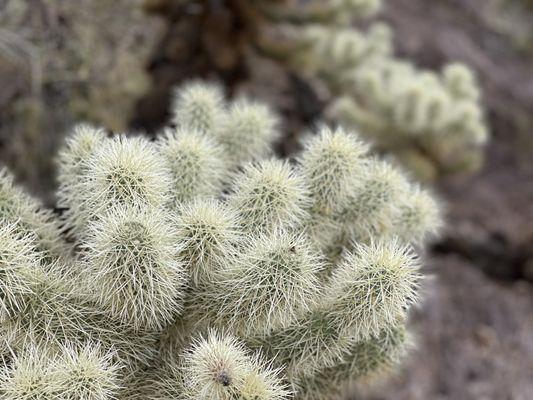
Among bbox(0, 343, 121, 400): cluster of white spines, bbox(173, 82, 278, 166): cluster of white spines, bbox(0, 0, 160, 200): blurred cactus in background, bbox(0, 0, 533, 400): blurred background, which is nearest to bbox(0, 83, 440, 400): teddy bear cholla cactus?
bbox(0, 343, 121, 400): cluster of white spines

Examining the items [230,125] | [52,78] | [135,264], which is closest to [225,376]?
[135,264]

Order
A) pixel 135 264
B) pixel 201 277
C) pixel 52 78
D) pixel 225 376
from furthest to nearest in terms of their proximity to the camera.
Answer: pixel 52 78 < pixel 201 277 < pixel 135 264 < pixel 225 376

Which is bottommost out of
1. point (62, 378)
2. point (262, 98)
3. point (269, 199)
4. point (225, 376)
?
point (62, 378)

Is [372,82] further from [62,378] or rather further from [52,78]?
[62,378]

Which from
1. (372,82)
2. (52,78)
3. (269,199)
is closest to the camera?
(269,199)

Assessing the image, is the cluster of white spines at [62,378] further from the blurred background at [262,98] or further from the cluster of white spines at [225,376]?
the blurred background at [262,98]

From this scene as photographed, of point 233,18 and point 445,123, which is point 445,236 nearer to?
point 445,123

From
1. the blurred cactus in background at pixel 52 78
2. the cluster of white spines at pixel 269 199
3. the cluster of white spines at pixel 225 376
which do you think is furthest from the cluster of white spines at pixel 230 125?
the blurred cactus in background at pixel 52 78
